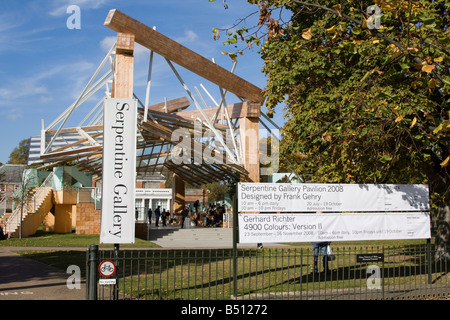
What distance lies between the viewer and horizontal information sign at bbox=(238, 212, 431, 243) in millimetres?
10250

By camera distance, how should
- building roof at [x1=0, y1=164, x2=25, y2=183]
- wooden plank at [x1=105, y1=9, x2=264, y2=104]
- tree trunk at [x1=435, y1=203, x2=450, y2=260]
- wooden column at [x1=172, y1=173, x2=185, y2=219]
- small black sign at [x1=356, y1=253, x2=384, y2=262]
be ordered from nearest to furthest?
small black sign at [x1=356, y1=253, x2=384, y2=262] → tree trunk at [x1=435, y1=203, x2=450, y2=260] → wooden plank at [x1=105, y1=9, x2=264, y2=104] → wooden column at [x1=172, y1=173, x2=185, y2=219] → building roof at [x1=0, y1=164, x2=25, y2=183]

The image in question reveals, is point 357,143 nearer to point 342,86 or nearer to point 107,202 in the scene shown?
point 342,86

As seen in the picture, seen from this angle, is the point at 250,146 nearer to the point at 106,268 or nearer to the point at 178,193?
the point at 106,268

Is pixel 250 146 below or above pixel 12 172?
above

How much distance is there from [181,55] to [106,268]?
16717 millimetres

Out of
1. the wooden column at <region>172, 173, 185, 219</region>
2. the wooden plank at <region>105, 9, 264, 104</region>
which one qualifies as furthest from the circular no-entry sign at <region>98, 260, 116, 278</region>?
the wooden column at <region>172, 173, 185, 219</region>

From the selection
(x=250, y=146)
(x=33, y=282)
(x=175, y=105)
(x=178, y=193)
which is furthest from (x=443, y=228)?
(x=178, y=193)

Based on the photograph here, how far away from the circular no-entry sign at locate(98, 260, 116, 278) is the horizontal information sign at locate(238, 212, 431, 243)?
2762 millimetres

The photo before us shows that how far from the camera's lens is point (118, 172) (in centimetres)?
973

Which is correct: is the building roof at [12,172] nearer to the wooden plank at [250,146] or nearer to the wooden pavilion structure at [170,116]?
the wooden pavilion structure at [170,116]

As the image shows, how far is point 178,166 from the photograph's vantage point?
139ft

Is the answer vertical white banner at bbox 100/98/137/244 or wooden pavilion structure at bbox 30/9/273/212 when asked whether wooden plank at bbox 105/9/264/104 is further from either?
vertical white banner at bbox 100/98/137/244

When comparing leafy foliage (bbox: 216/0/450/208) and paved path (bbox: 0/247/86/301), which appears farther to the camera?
leafy foliage (bbox: 216/0/450/208)
